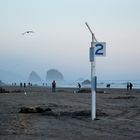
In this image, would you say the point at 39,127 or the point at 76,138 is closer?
the point at 76,138

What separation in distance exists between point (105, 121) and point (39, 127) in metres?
3.61

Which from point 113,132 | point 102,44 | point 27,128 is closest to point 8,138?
point 27,128

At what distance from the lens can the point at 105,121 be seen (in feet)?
61.7

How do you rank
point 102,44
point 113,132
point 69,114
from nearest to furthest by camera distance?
1. point 113,132
2. point 102,44
3. point 69,114

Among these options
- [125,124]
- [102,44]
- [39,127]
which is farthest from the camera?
[102,44]

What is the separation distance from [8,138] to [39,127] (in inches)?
118

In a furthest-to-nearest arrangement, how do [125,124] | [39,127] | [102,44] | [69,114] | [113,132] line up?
[69,114] → [102,44] → [125,124] → [39,127] → [113,132]

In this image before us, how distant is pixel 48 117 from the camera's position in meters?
20.5

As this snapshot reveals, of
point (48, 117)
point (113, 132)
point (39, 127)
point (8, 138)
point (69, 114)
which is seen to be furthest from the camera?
point (69, 114)

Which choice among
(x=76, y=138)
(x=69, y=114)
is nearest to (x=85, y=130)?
(x=76, y=138)

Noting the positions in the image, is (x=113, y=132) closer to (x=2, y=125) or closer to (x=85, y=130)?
(x=85, y=130)

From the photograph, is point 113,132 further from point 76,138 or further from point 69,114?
point 69,114

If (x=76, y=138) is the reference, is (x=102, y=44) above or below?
above

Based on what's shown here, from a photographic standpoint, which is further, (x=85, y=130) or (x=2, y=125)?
(x=2, y=125)
